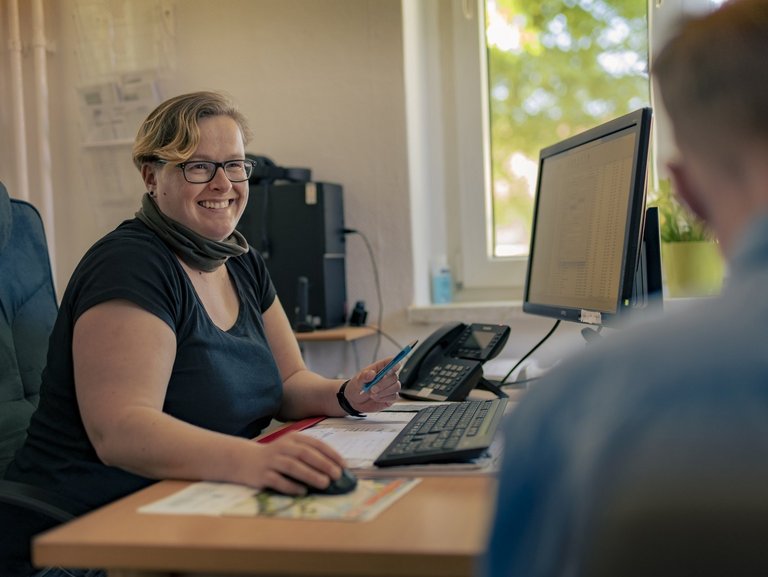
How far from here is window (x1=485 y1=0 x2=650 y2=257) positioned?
119 inches

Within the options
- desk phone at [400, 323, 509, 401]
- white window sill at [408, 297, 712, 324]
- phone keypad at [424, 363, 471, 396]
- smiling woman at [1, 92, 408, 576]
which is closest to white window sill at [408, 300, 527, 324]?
white window sill at [408, 297, 712, 324]

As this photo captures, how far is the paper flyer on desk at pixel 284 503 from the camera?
0.98 m

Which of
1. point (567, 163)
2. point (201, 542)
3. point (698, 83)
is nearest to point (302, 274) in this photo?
point (567, 163)

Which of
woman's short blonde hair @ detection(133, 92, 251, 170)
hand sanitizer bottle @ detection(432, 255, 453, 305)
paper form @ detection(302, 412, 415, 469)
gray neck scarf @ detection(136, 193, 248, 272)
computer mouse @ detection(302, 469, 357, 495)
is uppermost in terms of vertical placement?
woman's short blonde hair @ detection(133, 92, 251, 170)

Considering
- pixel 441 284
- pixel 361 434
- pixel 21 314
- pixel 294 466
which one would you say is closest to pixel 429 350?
pixel 361 434

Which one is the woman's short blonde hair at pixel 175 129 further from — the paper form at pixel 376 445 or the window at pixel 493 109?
the window at pixel 493 109

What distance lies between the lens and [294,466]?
1.08m

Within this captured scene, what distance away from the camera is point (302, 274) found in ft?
9.44

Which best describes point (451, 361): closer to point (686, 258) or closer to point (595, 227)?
point (595, 227)

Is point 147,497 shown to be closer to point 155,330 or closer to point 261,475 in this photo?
point 261,475

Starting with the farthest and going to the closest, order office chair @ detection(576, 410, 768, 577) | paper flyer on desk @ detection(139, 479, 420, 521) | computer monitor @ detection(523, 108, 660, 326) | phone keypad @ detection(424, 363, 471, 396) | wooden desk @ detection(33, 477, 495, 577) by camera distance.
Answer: phone keypad @ detection(424, 363, 471, 396), computer monitor @ detection(523, 108, 660, 326), paper flyer on desk @ detection(139, 479, 420, 521), wooden desk @ detection(33, 477, 495, 577), office chair @ detection(576, 410, 768, 577)

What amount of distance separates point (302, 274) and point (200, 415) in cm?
139

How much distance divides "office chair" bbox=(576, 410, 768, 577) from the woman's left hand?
1.20 m

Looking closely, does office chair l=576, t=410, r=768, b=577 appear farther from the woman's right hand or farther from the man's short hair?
the woman's right hand
